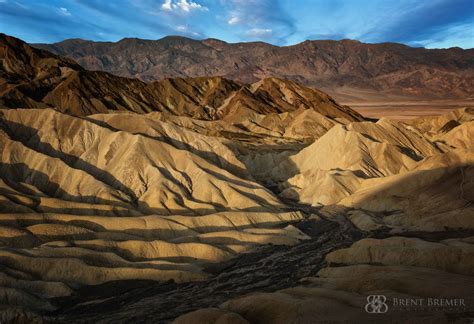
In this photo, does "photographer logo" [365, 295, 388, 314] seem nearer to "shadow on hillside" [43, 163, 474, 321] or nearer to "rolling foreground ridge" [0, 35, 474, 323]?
"rolling foreground ridge" [0, 35, 474, 323]

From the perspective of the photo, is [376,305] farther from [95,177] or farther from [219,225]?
[95,177]

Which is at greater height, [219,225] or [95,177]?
[95,177]

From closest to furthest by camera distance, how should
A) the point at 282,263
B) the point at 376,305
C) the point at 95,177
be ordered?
the point at 376,305 → the point at 282,263 → the point at 95,177

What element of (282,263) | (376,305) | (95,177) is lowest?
(282,263)

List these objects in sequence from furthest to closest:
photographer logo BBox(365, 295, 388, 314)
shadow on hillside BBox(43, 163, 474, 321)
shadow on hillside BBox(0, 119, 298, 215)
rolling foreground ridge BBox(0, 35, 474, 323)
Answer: shadow on hillside BBox(0, 119, 298, 215) < shadow on hillside BBox(43, 163, 474, 321) < rolling foreground ridge BBox(0, 35, 474, 323) < photographer logo BBox(365, 295, 388, 314)

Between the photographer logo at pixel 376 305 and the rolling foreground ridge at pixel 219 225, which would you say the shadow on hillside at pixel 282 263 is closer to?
the rolling foreground ridge at pixel 219 225

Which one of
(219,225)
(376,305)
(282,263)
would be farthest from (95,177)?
(376,305)

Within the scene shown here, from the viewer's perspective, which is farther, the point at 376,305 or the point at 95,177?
the point at 95,177

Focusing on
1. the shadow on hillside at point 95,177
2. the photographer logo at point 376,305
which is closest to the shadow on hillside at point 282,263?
the photographer logo at point 376,305

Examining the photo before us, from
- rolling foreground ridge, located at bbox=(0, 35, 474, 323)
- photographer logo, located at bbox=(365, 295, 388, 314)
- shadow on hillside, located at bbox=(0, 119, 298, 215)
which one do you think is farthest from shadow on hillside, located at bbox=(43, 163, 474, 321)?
shadow on hillside, located at bbox=(0, 119, 298, 215)
